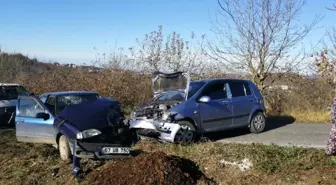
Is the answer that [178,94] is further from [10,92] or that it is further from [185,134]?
[10,92]

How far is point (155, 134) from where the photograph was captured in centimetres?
916

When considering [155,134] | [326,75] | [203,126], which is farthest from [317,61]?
[155,134]

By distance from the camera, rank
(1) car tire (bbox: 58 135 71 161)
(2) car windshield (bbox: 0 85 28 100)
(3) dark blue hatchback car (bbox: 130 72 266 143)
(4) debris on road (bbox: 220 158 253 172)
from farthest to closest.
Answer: (2) car windshield (bbox: 0 85 28 100)
(3) dark blue hatchback car (bbox: 130 72 266 143)
(1) car tire (bbox: 58 135 71 161)
(4) debris on road (bbox: 220 158 253 172)

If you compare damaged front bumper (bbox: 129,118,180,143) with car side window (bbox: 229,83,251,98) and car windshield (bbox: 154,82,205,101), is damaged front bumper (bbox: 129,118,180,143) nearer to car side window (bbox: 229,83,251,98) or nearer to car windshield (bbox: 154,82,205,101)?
car windshield (bbox: 154,82,205,101)

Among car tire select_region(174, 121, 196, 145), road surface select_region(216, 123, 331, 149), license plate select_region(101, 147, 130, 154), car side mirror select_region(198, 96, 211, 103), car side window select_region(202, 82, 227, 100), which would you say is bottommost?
road surface select_region(216, 123, 331, 149)

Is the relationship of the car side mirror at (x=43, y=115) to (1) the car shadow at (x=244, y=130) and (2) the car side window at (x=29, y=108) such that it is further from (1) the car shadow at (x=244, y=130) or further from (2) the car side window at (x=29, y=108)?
(1) the car shadow at (x=244, y=130)

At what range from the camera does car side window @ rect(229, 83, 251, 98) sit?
A: 1082cm

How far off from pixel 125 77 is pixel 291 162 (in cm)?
1234

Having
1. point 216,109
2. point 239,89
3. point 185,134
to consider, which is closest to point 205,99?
point 216,109

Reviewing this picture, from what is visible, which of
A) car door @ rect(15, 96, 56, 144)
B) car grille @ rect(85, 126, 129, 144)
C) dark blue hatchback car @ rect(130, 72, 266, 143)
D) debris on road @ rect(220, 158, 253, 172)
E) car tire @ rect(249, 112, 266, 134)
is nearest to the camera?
debris on road @ rect(220, 158, 253, 172)

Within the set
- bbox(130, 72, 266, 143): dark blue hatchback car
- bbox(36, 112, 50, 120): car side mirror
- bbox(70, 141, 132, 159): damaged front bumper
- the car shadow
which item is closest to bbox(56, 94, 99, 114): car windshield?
bbox(36, 112, 50, 120): car side mirror

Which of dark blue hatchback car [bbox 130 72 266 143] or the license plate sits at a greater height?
dark blue hatchback car [bbox 130 72 266 143]

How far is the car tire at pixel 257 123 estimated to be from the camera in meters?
11.2

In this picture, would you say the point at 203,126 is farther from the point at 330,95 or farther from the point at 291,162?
the point at 330,95
